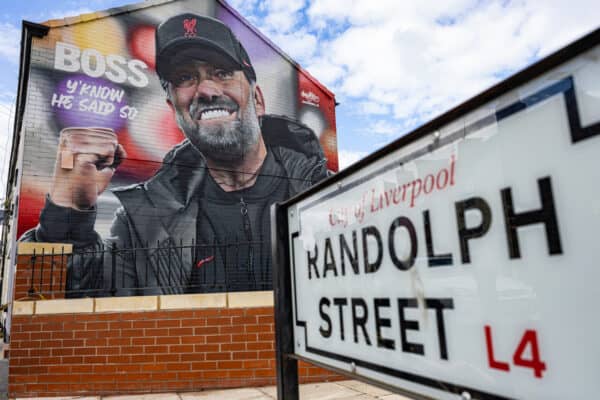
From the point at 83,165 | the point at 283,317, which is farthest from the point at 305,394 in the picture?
the point at 83,165

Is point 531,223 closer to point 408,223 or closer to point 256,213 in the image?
point 408,223

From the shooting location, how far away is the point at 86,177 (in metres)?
11.2

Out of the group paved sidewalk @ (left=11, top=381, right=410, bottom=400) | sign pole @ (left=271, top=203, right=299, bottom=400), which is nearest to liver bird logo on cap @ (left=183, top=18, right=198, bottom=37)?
paved sidewalk @ (left=11, top=381, right=410, bottom=400)

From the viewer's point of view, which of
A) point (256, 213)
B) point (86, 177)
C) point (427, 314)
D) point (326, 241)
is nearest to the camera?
point (427, 314)

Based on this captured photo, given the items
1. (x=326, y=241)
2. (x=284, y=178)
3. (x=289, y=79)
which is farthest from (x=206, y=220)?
(x=326, y=241)

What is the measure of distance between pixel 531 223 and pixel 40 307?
6007 mm

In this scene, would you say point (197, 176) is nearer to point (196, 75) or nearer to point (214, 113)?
point (214, 113)

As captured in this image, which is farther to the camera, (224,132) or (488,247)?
(224,132)

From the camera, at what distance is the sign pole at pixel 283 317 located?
2020mm

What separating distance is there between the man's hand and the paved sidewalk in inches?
265

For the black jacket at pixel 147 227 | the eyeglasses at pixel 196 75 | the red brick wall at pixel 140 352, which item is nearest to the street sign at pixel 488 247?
the red brick wall at pixel 140 352

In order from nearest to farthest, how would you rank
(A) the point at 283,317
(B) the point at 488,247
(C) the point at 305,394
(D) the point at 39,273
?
(B) the point at 488,247 → (A) the point at 283,317 → (C) the point at 305,394 → (D) the point at 39,273

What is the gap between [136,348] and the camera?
5.38m

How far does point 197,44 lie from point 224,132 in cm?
287
